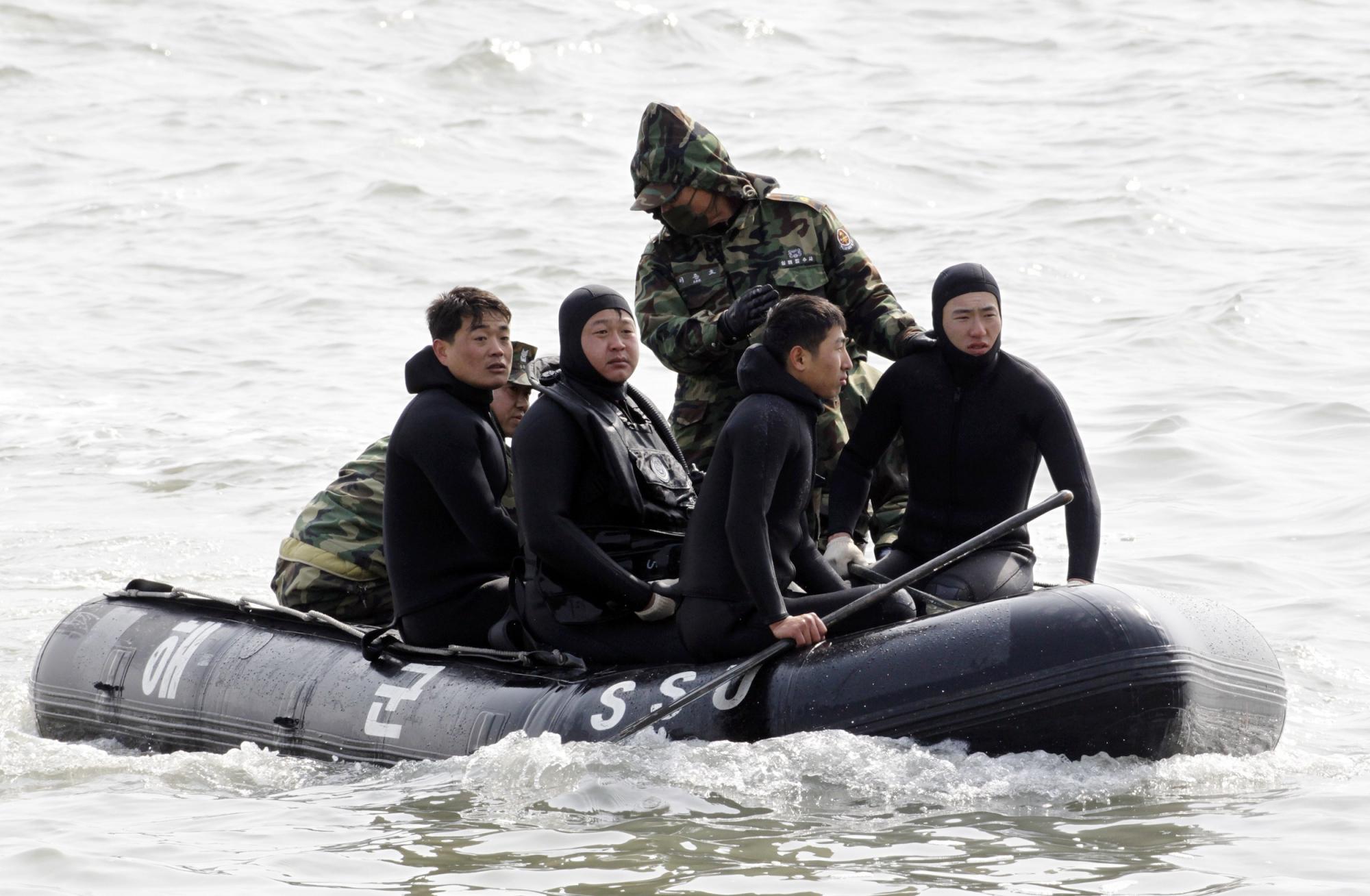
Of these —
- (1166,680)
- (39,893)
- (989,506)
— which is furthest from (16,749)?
(1166,680)

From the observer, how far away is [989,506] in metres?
6.05

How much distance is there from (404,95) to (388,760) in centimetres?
1673

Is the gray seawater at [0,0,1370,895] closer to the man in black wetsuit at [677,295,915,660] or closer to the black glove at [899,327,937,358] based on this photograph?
the man in black wetsuit at [677,295,915,660]

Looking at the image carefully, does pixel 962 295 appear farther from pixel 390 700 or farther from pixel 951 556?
pixel 390 700

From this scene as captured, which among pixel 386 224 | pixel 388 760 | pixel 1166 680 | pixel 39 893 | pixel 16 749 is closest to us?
pixel 39 893

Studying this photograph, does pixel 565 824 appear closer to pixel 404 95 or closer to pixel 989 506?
pixel 989 506

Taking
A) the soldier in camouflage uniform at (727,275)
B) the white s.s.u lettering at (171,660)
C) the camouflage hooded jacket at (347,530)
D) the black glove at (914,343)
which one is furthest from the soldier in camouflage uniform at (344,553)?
the black glove at (914,343)

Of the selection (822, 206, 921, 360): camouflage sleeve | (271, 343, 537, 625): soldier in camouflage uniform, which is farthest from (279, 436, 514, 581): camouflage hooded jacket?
(822, 206, 921, 360): camouflage sleeve

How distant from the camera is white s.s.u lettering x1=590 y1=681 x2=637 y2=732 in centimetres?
561

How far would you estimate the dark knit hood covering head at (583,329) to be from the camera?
5.79 m

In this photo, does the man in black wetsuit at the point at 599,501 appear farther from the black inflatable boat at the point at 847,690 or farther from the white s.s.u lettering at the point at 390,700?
the white s.s.u lettering at the point at 390,700

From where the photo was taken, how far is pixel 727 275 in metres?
6.80

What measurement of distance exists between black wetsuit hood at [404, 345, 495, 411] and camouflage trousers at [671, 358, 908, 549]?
94cm

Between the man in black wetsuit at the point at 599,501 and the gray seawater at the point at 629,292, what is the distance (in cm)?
50
